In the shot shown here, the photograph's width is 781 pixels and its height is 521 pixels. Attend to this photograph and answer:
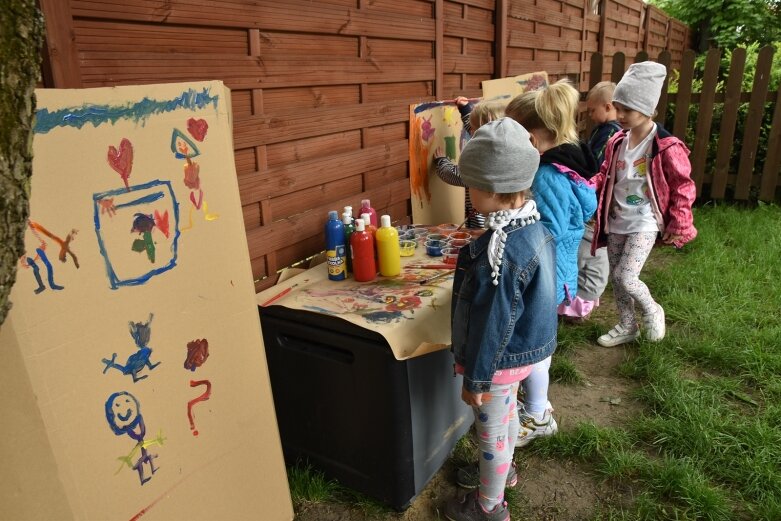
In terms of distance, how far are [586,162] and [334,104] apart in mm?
1272

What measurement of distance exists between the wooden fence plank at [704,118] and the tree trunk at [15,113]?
23.8 ft

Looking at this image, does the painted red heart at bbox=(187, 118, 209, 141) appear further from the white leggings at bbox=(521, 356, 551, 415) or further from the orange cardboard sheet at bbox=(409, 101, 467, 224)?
the orange cardboard sheet at bbox=(409, 101, 467, 224)

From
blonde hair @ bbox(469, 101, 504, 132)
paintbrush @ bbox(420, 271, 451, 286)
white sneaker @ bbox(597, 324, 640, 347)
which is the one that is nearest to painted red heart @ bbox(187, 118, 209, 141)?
paintbrush @ bbox(420, 271, 451, 286)

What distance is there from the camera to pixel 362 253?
2672 mm

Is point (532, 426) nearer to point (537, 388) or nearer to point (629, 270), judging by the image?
point (537, 388)

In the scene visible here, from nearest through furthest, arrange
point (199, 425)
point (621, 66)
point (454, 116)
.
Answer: point (199, 425) → point (454, 116) → point (621, 66)

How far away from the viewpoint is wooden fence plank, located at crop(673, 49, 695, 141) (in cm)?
663

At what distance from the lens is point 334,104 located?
2.97 metres

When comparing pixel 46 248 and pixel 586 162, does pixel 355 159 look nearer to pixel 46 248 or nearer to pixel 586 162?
pixel 586 162

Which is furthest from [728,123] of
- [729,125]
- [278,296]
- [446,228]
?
[278,296]

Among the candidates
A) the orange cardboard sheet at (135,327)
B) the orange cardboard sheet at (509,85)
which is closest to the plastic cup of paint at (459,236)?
the orange cardboard sheet at (509,85)

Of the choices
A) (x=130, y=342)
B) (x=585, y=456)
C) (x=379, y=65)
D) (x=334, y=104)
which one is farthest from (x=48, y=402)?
(x=379, y=65)

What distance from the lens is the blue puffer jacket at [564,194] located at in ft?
8.45

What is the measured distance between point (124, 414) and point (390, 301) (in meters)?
1.14
